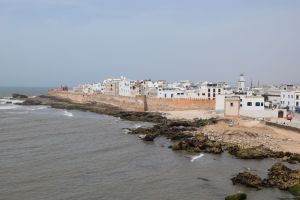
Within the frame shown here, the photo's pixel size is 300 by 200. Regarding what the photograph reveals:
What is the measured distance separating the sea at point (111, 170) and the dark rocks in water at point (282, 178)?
693mm

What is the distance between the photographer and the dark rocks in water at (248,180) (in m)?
26.0

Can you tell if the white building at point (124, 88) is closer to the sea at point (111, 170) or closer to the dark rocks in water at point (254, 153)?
the sea at point (111, 170)

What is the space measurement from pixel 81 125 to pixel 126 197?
111 ft

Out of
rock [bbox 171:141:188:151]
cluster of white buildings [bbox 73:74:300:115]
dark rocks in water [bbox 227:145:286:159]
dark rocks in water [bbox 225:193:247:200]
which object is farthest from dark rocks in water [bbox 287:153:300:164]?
cluster of white buildings [bbox 73:74:300:115]

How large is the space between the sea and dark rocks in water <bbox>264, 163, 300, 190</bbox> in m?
0.69

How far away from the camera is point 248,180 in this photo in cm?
2639

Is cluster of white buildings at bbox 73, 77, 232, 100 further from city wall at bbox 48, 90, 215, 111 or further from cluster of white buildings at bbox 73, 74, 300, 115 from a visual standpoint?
city wall at bbox 48, 90, 215, 111

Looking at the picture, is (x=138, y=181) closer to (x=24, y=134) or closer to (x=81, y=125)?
(x=24, y=134)

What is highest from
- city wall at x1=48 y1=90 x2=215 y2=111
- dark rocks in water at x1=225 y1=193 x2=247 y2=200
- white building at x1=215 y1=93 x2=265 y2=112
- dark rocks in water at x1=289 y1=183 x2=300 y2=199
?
white building at x1=215 y1=93 x2=265 y2=112

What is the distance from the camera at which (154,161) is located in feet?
109

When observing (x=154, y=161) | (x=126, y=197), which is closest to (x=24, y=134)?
(x=154, y=161)

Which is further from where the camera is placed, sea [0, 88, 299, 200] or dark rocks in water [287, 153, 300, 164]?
dark rocks in water [287, 153, 300, 164]

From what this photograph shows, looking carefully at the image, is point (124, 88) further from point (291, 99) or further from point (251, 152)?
point (251, 152)

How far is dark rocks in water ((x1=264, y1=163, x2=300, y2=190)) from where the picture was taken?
84.5 ft
